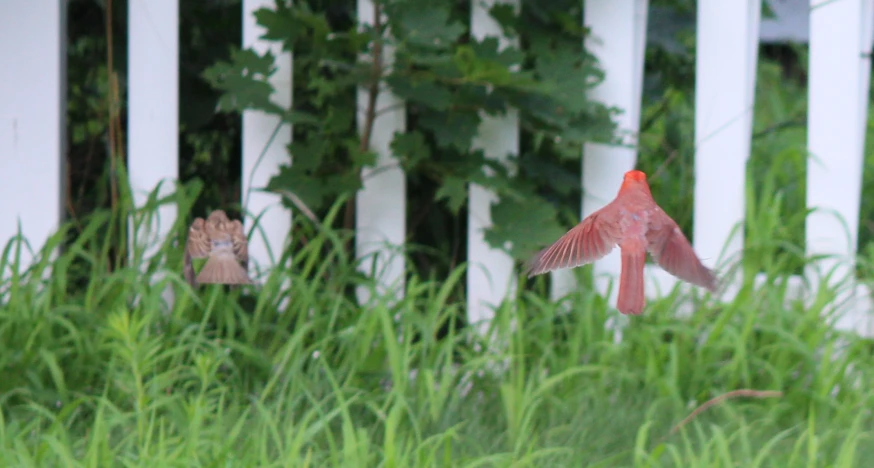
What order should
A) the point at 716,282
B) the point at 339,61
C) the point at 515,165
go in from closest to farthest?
the point at 716,282 → the point at 339,61 → the point at 515,165

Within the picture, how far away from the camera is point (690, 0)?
3.14 metres

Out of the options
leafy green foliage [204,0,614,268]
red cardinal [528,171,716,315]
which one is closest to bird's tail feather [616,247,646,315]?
red cardinal [528,171,716,315]

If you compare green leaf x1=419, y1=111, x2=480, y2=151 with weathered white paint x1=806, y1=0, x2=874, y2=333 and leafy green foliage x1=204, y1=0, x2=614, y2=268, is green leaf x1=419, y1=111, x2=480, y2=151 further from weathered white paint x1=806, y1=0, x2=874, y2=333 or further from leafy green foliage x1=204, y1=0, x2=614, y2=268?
weathered white paint x1=806, y1=0, x2=874, y2=333

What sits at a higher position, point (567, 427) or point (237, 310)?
point (237, 310)

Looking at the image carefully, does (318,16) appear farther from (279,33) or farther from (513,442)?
(513,442)

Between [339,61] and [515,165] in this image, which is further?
[515,165]

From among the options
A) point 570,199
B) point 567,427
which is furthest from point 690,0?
point 567,427

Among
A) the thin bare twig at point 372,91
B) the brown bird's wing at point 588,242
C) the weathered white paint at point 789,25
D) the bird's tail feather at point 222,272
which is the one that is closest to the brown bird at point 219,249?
the bird's tail feather at point 222,272

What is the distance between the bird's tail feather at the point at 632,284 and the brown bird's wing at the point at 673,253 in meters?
0.03

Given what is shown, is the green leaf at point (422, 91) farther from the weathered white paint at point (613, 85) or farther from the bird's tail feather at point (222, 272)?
the bird's tail feather at point (222, 272)

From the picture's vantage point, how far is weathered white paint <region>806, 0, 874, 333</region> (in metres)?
2.78

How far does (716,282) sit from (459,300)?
7.75 feet

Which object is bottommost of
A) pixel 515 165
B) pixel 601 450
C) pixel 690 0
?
pixel 601 450

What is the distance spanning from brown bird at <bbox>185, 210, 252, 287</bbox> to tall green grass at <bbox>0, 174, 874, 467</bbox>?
Result: 0.58m
